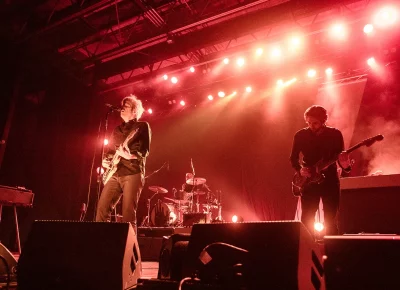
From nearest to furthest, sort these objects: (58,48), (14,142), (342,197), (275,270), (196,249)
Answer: (275,270), (196,249), (342,197), (14,142), (58,48)

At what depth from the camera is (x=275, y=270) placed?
1577 millimetres

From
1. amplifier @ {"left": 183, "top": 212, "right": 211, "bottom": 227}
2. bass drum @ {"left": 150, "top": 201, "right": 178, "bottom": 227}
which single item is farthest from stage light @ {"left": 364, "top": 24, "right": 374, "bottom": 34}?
bass drum @ {"left": 150, "top": 201, "right": 178, "bottom": 227}

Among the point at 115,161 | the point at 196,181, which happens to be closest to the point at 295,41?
the point at 196,181

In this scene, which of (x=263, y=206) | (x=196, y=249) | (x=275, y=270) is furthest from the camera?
(x=263, y=206)

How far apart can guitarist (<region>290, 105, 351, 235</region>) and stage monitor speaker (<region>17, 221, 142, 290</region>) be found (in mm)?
2257

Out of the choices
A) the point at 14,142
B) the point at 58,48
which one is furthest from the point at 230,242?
the point at 58,48

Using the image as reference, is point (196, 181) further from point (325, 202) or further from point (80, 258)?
point (80, 258)

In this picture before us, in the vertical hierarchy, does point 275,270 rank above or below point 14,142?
below

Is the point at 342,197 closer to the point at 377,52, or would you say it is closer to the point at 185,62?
the point at 377,52

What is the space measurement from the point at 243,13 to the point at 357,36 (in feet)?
8.03

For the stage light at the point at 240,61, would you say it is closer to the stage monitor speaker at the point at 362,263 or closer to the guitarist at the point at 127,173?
the guitarist at the point at 127,173

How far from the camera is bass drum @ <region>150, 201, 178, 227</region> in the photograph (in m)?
8.58

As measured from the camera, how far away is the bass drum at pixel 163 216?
8.58 meters

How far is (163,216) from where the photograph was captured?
8586mm
